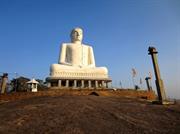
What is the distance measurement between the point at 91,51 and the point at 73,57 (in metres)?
2.83

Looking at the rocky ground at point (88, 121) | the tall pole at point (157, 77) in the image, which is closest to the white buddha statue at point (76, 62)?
the tall pole at point (157, 77)

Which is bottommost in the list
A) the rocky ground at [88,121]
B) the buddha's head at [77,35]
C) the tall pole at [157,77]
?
the rocky ground at [88,121]

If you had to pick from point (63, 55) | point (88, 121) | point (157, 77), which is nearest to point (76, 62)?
point (63, 55)

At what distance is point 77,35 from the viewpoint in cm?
2731

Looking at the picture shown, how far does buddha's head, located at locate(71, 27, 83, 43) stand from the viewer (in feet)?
89.6

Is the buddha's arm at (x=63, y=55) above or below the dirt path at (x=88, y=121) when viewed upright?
above

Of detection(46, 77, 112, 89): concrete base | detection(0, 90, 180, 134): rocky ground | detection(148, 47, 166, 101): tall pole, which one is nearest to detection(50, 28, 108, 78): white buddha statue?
detection(46, 77, 112, 89): concrete base

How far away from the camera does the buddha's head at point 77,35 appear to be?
27297 millimetres

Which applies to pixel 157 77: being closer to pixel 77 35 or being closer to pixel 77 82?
pixel 77 82

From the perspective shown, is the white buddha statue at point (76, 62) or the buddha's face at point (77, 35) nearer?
the white buddha statue at point (76, 62)

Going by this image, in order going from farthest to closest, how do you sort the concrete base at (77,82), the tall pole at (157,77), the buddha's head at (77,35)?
the buddha's head at (77,35) < the concrete base at (77,82) < the tall pole at (157,77)

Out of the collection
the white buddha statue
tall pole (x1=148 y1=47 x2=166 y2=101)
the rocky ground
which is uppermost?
the white buddha statue

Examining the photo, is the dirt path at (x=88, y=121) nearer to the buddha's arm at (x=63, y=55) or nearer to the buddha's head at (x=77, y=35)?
the buddha's arm at (x=63, y=55)

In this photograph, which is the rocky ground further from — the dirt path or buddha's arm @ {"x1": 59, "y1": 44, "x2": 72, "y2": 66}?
buddha's arm @ {"x1": 59, "y1": 44, "x2": 72, "y2": 66}
